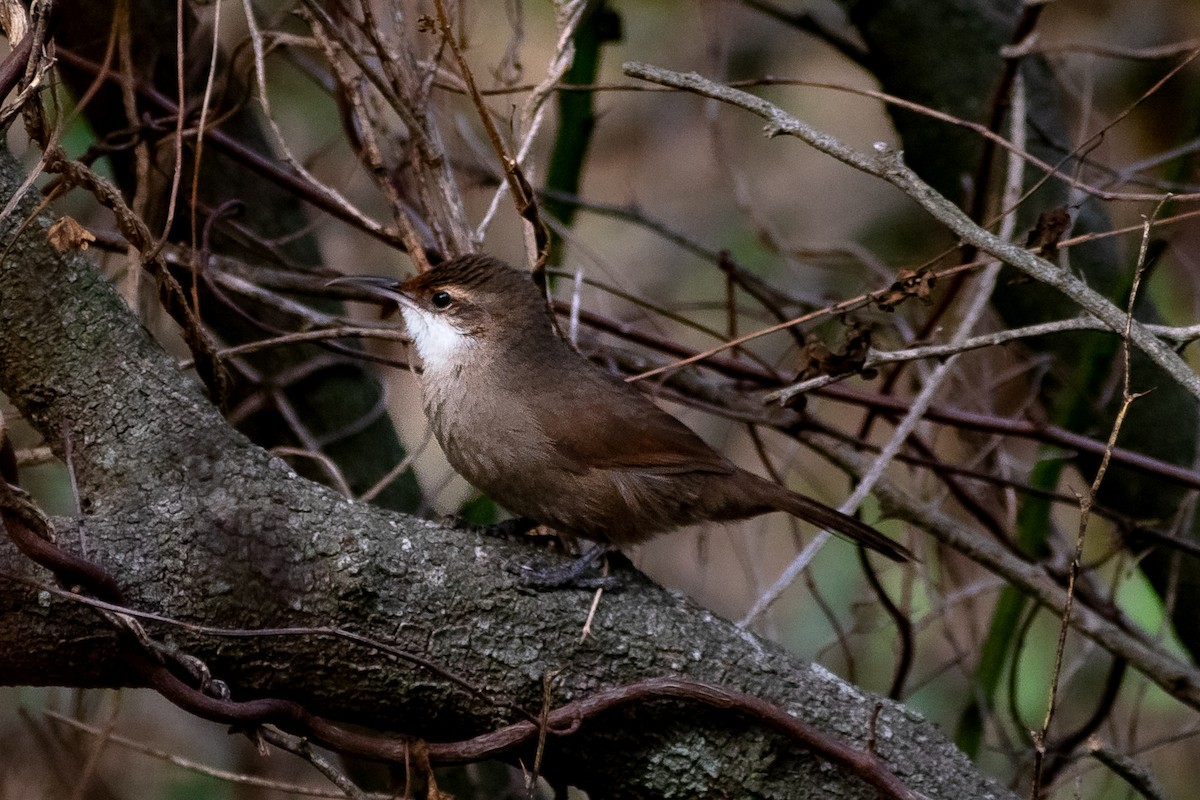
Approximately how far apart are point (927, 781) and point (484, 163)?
2259 millimetres

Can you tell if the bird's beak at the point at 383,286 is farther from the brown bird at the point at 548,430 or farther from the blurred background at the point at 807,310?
the blurred background at the point at 807,310

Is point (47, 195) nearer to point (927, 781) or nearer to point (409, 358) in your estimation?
point (409, 358)

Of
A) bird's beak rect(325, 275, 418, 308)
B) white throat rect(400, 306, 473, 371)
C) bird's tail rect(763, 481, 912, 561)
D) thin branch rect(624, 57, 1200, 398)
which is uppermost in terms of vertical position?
thin branch rect(624, 57, 1200, 398)

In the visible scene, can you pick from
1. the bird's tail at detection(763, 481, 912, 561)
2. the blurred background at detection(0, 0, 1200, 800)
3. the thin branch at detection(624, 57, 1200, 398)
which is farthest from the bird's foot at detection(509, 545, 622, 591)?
the thin branch at detection(624, 57, 1200, 398)

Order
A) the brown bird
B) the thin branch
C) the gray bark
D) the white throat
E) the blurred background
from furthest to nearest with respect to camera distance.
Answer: the blurred background < the white throat < the brown bird < the thin branch < the gray bark

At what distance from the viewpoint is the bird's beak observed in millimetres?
3205

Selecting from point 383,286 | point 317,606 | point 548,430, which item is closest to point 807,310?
point 548,430

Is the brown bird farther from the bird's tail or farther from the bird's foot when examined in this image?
the bird's foot

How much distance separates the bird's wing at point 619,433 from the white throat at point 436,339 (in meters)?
0.31

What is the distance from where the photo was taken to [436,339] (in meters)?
3.22

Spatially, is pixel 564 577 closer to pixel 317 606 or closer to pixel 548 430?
pixel 317 606

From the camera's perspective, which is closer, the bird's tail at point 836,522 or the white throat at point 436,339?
the bird's tail at point 836,522

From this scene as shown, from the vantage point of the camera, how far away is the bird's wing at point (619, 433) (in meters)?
3.00

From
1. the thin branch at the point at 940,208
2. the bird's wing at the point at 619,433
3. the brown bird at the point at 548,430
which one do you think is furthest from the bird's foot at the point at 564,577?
the thin branch at the point at 940,208
